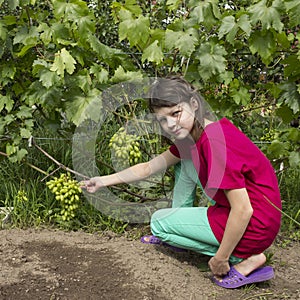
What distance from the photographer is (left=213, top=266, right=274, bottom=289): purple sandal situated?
9.28 feet

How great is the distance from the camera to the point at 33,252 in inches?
124

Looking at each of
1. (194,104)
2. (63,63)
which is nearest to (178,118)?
(194,104)

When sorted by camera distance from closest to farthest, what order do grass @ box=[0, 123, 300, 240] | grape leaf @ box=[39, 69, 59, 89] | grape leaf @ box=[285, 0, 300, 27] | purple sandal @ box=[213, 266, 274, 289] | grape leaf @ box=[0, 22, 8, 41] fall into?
grape leaf @ box=[285, 0, 300, 27], purple sandal @ box=[213, 266, 274, 289], grape leaf @ box=[39, 69, 59, 89], grape leaf @ box=[0, 22, 8, 41], grass @ box=[0, 123, 300, 240]

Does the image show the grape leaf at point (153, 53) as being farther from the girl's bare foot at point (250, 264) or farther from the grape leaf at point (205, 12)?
the girl's bare foot at point (250, 264)

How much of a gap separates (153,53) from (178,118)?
457 millimetres

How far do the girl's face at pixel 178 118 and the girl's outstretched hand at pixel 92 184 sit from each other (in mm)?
677

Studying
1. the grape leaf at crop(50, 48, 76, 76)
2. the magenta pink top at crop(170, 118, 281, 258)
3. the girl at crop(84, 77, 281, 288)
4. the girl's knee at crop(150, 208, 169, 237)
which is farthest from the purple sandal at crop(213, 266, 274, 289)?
the grape leaf at crop(50, 48, 76, 76)

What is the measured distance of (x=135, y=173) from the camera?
3.26 m

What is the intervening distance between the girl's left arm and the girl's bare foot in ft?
0.40

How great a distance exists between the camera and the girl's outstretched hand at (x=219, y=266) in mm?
2771

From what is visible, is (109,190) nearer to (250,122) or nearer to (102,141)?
(102,141)

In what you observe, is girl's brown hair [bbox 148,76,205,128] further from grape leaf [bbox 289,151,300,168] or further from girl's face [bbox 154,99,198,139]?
grape leaf [bbox 289,151,300,168]

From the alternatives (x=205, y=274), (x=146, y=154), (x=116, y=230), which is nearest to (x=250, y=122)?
(x=146, y=154)

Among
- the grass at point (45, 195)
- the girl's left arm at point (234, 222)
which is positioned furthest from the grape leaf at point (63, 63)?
the girl's left arm at point (234, 222)
